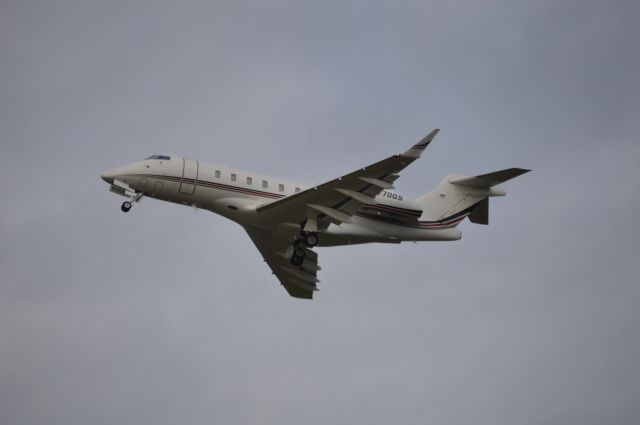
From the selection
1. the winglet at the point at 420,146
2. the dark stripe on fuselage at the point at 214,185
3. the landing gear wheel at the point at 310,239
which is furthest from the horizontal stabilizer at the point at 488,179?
the dark stripe on fuselage at the point at 214,185

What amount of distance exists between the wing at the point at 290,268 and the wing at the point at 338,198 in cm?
355

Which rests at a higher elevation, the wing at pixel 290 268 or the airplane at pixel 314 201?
the airplane at pixel 314 201

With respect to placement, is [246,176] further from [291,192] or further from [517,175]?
[517,175]

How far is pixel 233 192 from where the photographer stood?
35.6 metres

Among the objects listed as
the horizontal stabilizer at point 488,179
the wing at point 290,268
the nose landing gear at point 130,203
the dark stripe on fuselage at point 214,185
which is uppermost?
the horizontal stabilizer at point 488,179

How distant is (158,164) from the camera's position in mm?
→ 35438

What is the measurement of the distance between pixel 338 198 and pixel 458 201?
273 inches

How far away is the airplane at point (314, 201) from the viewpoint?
112 feet

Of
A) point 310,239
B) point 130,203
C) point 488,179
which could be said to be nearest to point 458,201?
point 488,179

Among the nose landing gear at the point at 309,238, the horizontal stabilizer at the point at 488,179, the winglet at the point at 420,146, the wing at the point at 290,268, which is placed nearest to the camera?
the winglet at the point at 420,146

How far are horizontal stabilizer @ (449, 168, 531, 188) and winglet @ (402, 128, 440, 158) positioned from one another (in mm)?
5232

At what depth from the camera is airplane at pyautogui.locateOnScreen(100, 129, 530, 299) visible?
112 feet

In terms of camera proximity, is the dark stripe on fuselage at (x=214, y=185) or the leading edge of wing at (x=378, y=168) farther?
the dark stripe on fuselage at (x=214, y=185)

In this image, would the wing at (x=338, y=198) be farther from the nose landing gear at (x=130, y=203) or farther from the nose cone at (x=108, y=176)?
the nose cone at (x=108, y=176)
